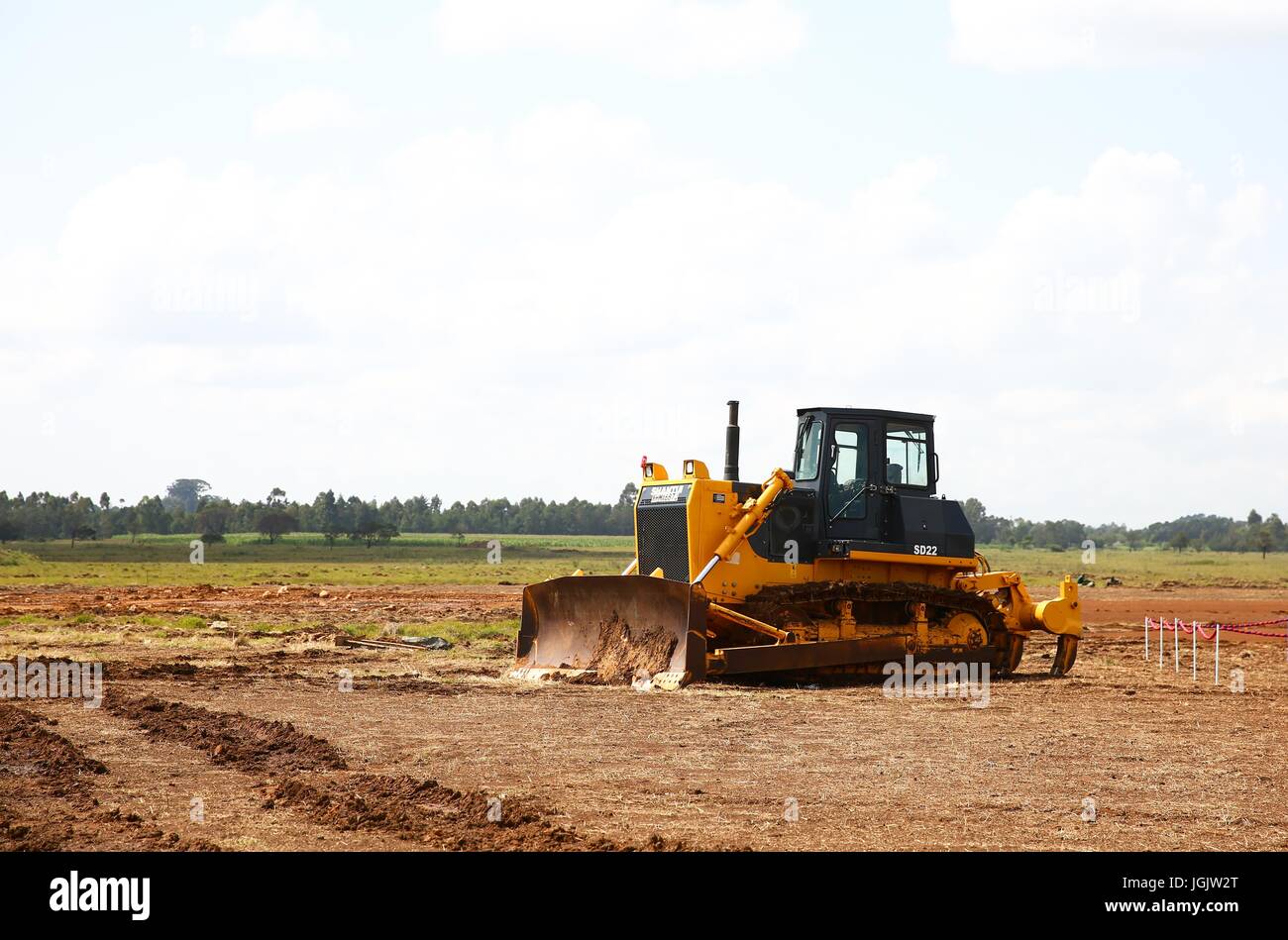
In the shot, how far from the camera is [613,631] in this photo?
20906 millimetres

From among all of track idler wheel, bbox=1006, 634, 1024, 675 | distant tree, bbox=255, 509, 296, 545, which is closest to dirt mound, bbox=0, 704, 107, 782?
track idler wheel, bbox=1006, 634, 1024, 675

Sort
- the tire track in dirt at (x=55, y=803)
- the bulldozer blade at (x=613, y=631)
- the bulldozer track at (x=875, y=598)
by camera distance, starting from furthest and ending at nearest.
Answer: the bulldozer track at (x=875, y=598) < the bulldozer blade at (x=613, y=631) < the tire track in dirt at (x=55, y=803)

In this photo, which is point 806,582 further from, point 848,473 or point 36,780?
point 36,780

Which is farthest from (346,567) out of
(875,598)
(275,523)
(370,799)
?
(370,799)

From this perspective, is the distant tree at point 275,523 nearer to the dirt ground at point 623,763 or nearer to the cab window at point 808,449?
the cab window at point 808,449

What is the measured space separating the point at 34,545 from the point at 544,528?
89.5m

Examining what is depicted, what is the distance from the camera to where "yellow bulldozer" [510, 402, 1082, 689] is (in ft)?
67.3

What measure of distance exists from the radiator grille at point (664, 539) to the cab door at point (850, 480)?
2.14 metres

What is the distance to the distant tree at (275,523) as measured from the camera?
141350mm

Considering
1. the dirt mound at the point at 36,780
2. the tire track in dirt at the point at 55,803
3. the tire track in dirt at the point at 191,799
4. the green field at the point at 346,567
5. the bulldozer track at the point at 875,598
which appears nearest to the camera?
the tire track in dirt at the point at 55,803

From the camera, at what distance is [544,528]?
192500 millimetres

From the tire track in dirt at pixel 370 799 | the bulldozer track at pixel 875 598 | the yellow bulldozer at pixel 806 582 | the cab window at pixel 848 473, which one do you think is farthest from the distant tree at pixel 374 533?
the tire track in dirt at pixel 370 799

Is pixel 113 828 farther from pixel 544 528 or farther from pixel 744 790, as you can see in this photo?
pixel 544 528
